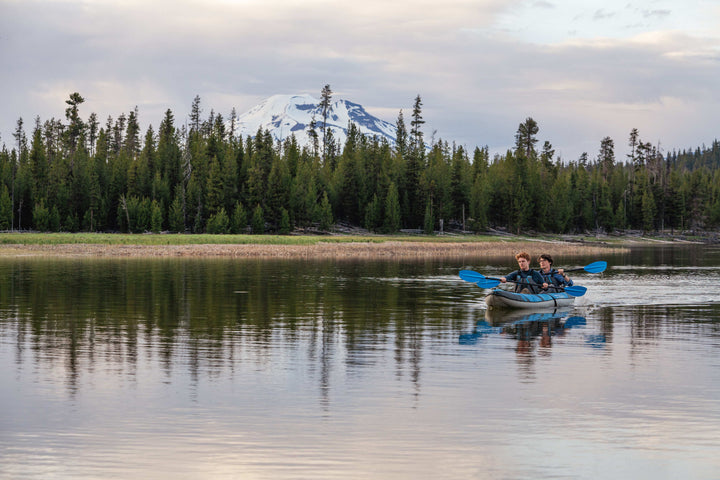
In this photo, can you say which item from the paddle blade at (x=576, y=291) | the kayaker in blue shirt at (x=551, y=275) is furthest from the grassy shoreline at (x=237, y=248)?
the paddle blade at (x=576, y=291)

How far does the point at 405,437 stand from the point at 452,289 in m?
26.8

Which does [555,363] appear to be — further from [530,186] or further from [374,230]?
[530,186]

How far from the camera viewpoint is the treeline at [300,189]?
4419 inches

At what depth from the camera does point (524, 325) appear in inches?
939

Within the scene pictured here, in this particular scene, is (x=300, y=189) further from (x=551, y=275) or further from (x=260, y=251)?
(x=551, y=275)

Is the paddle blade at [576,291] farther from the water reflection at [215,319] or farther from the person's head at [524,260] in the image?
the water reflection at [215,319]

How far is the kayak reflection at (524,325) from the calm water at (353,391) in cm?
11

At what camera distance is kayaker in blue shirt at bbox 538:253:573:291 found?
92.8 feet

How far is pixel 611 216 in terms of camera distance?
473ft

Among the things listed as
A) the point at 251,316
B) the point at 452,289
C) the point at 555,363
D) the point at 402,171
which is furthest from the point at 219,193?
the point at 555,363

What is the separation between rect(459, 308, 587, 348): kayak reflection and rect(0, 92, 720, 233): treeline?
278 feet

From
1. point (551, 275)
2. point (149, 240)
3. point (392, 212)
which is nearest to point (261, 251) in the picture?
point (149, 240)

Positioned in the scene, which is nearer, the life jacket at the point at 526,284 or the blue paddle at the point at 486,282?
the life jacket at the point at 526,284

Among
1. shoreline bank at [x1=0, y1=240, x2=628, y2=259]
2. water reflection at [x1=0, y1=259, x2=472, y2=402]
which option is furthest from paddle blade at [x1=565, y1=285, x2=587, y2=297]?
shoreline bank at [x1=0, y1=240, x2=628, y2=259]
